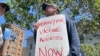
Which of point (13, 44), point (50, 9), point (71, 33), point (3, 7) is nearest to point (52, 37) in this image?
point (71, 33)

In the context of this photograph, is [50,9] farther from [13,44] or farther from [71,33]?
[13,44]

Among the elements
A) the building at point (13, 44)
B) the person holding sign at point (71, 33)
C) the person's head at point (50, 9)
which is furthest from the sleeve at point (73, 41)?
the building at point (13, 44)

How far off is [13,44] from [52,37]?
587mm

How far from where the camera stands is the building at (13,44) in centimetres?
332

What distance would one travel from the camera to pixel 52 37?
319cm

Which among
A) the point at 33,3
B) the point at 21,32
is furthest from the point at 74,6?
the point at 21,32

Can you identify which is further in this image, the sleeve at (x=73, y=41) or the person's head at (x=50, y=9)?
the person's head at (x=50, y=9)

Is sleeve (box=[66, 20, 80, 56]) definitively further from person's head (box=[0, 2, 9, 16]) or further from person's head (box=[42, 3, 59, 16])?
A: person's head (box=[0, 2, 9, 16])

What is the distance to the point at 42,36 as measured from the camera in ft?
10.7

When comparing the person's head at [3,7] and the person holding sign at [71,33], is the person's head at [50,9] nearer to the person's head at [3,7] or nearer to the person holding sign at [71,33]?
the person holding sign at [71,33]

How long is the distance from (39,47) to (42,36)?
0.14 m

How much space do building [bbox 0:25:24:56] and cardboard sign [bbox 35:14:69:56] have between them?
36 cm

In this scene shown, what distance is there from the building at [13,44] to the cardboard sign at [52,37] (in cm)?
36

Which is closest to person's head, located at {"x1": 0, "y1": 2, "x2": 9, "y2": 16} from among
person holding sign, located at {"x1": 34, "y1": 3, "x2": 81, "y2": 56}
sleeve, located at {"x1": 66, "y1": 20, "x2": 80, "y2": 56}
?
person holding sign, located at {"x1": 34, "y1": 3, "x2": 81, "y2": 56}
